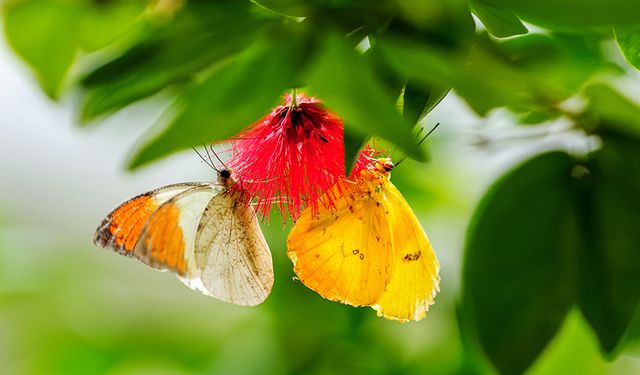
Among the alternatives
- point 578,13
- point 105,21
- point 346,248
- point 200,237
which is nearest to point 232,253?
point 200,237

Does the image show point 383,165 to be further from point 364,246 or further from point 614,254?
point 614,254

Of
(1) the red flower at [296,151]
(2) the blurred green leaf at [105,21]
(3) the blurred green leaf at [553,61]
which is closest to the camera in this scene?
(3) the blurred green leaf at [553,61]

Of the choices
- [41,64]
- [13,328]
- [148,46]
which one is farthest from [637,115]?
[13,328]

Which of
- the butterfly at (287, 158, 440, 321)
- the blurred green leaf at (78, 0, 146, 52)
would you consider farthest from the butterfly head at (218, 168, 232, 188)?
the blurred green leaf at (78, 0, 146, 52)

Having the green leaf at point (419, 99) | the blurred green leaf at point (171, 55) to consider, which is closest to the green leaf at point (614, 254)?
the green leaf at point (419, 99)

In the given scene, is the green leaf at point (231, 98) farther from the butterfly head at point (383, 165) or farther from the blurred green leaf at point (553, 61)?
the butterfly head at point (383, 165)

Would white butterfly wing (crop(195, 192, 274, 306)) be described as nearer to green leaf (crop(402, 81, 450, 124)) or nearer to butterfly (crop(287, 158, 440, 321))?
butterfly (crop(287, 158, 440, 321))

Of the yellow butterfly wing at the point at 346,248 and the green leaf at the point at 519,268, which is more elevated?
the green leaf at the point at 519,268
